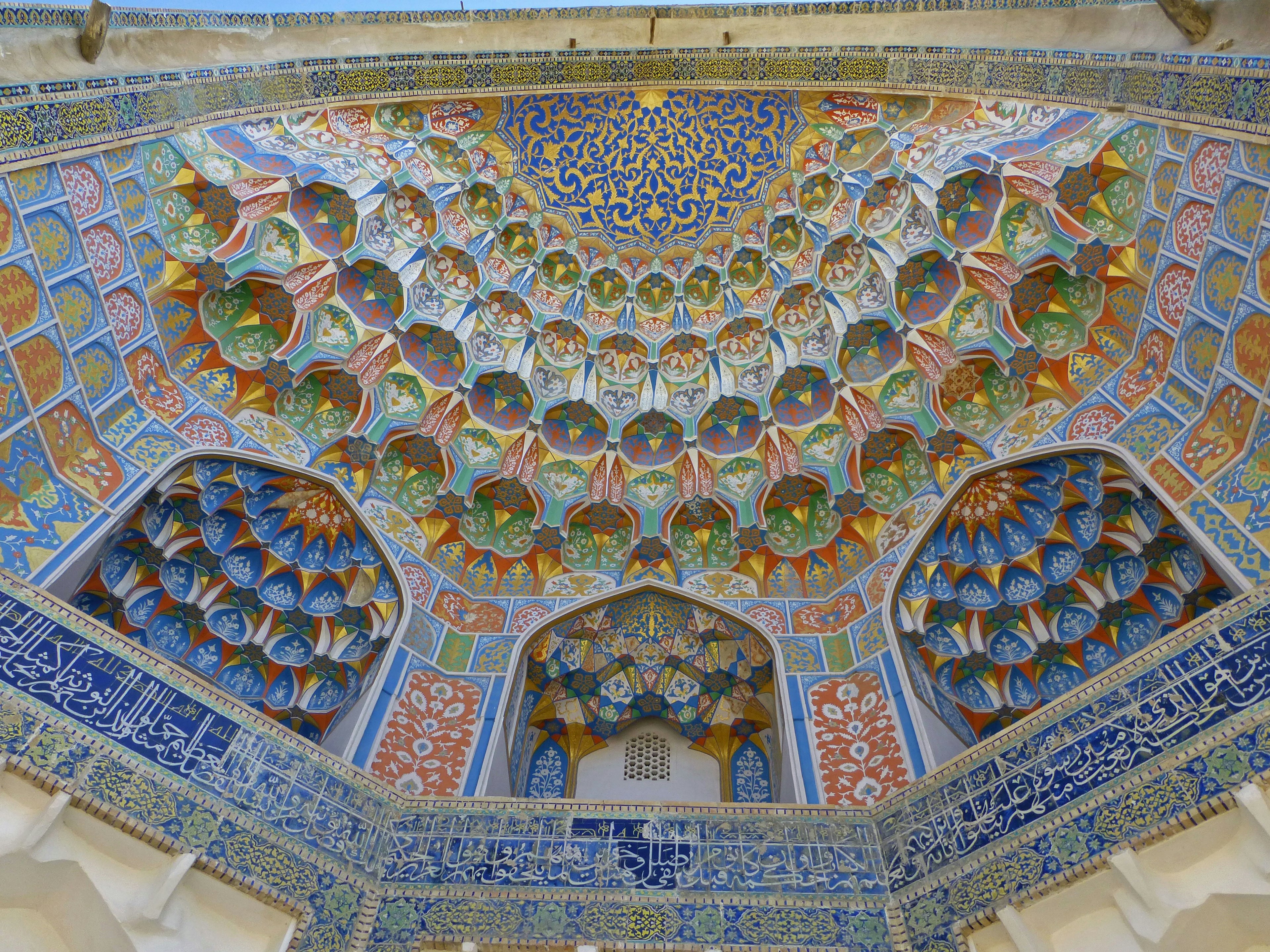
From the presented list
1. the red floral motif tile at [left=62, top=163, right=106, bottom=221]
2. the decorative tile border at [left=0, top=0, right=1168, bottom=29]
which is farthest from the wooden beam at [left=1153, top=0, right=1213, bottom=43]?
the red floral motif tile at [left=62, top=163, right=106, bottom=221]

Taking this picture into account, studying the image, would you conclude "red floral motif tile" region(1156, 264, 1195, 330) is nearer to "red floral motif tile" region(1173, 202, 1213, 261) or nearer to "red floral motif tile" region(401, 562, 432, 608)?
"red floral motif tile" region(1173, 202, 1213, 261)

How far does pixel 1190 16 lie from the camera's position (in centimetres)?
562

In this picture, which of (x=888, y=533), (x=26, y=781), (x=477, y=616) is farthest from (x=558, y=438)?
(x=26, y=781)

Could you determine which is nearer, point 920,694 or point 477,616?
point 920,694

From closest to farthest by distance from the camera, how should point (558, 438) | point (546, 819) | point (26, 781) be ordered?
point (26, 781), point (546, 819), point (558, 438)

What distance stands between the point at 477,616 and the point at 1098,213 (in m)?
6.53

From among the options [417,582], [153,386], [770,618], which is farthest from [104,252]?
[770,618]

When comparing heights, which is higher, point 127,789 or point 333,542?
point 333,542

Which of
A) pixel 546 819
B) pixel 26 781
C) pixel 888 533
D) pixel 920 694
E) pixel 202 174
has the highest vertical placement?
pixel 202 174

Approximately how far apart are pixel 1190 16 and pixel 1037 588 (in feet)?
14.2

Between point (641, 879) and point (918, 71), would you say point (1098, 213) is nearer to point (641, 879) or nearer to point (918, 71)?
point (918, 71)

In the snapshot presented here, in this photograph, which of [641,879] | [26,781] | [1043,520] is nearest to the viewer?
[26,781]

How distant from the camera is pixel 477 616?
858 centimetres

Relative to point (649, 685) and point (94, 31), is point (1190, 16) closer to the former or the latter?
point (649, 685)
